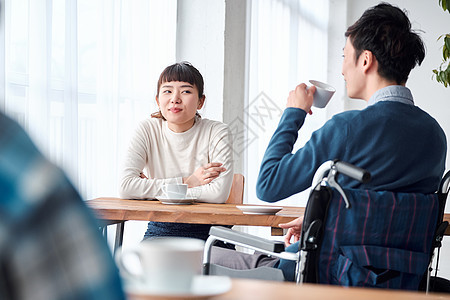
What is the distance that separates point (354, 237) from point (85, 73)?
6.08 ft

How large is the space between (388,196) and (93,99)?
1.90m

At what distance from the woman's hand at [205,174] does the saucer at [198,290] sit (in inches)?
72.4

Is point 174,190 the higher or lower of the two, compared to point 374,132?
lower

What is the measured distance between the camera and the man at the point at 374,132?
1.53 metres

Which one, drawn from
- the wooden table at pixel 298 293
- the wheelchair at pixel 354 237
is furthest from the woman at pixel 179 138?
the wooden table at pixel 298 293

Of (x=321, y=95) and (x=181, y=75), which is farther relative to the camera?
(x=181, y=75)

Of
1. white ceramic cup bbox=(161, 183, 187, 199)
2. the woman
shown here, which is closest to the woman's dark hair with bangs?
the woman

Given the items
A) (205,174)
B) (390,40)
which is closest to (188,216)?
(205,174)

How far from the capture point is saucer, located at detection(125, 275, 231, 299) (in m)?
0.59

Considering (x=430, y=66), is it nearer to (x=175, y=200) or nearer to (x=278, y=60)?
(x=278, y=60)

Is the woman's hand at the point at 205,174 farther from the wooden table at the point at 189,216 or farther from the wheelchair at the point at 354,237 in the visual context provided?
the wheelchair at the point at 354,237

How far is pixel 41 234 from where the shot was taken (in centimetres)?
23

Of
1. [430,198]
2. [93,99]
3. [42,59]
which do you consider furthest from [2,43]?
[430,198]

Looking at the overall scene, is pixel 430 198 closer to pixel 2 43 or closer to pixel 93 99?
pixel 2 43
